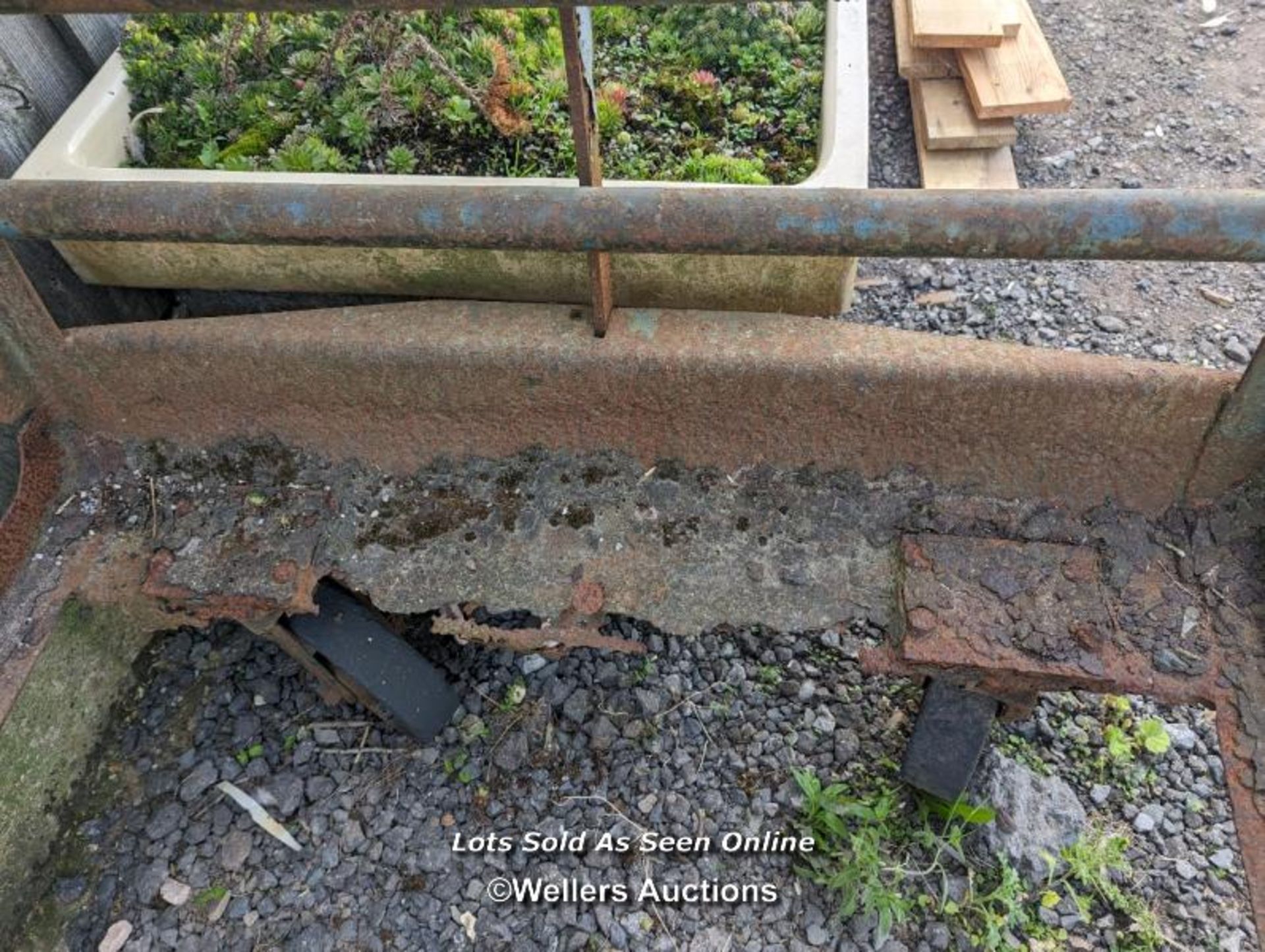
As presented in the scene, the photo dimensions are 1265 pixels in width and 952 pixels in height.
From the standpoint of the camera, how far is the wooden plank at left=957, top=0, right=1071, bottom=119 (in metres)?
3.14

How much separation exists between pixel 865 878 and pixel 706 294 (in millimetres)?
1272

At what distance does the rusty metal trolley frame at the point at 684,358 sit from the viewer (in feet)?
4.29

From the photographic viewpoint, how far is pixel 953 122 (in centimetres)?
329

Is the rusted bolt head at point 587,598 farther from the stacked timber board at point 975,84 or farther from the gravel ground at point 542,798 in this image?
the stacked timber board at point 975,84

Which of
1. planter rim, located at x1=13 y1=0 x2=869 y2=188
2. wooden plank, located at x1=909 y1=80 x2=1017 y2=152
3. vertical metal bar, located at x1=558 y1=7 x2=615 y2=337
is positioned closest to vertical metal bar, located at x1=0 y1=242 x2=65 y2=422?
planter rim, located at x1=13 y1=0 x2=869 y2=188

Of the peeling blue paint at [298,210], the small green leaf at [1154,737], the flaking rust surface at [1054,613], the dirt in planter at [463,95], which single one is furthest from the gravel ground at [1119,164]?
the peeling blue paint at [298,210]

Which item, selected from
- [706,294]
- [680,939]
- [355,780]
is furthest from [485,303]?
[680,939]

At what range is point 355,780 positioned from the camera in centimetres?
210

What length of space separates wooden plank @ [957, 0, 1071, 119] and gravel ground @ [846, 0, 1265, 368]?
30 cm

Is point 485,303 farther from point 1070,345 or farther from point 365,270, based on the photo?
point 1070,345

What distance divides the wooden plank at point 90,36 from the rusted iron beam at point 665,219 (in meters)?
1.38

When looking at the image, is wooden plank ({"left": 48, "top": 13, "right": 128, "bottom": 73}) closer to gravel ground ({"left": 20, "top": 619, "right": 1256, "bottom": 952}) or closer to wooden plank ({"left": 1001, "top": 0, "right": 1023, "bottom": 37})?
gravel ground ({"left": 20, "top": 619, "right": 1256, "bottom": 952})

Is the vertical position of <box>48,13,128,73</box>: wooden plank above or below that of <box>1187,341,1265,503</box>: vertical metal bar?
above

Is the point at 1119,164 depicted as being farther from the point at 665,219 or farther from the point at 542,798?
the point at 542,798
